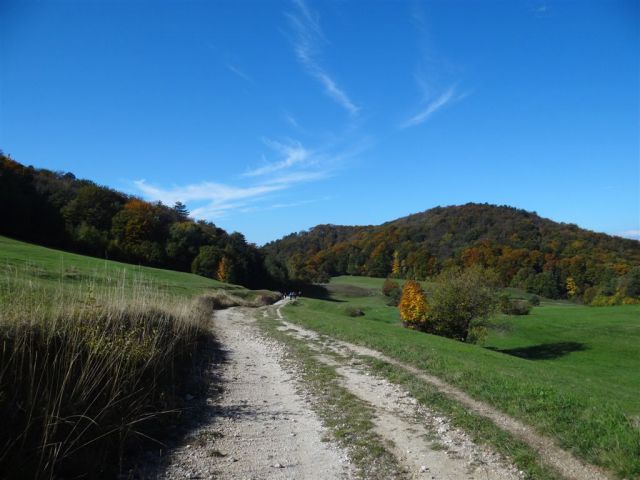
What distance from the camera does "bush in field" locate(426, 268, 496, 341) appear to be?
37938 mm

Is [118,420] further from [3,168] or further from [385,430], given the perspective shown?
[3,168]

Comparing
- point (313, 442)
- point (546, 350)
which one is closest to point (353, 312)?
point (546, 350)

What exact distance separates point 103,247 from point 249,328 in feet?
186

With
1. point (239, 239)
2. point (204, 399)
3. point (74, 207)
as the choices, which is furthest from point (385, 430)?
point (239, 239)

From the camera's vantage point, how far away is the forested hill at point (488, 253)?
9919 centimetres

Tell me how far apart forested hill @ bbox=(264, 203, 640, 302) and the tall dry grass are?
87.8 meters

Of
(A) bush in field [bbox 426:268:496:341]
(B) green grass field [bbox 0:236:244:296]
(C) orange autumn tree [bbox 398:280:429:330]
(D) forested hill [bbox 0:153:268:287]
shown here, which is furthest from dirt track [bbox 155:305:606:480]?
(D) forested hill [bbox 0:153:268:287]

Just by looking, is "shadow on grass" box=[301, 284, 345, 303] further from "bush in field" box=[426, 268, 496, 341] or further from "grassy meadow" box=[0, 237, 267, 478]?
"grassy meadow" box=[0, 237, 267, 478]

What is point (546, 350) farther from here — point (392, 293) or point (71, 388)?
point (392, 293)

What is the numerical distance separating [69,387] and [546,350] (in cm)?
4212

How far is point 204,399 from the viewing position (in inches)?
347

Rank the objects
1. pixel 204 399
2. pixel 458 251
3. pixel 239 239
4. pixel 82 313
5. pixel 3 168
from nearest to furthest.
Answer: pixel 82 313 → pixel 204 399 → pixel 3 168 → pixel 239 239 → pixel 458 251

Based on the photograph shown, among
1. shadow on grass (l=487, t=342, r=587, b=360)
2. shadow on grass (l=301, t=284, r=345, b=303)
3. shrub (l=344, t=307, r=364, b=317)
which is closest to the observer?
shadow on grass (l=487, t=342, r=587, b=360)

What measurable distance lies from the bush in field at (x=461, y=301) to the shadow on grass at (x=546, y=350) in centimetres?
340
